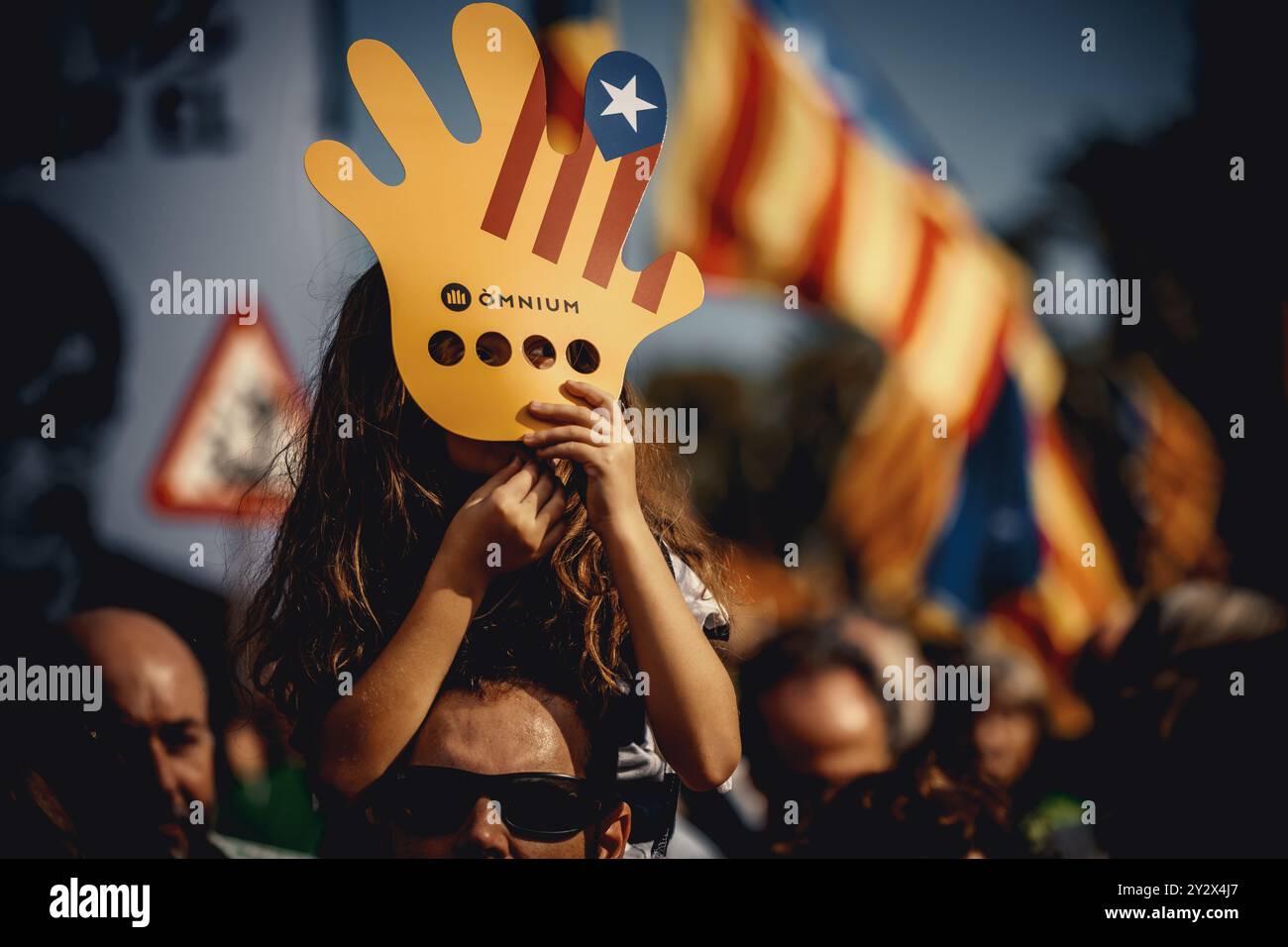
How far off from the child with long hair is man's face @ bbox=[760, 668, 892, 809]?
1.13 metres

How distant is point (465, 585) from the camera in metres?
1.41

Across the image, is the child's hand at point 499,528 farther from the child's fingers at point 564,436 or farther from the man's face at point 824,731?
the man's face at point 824,731

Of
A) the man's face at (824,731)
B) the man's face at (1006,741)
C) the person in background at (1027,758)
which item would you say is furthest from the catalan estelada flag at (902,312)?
the man's face at (824,731)

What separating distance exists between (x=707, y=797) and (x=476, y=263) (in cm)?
152

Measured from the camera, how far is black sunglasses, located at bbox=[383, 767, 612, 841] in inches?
56.0

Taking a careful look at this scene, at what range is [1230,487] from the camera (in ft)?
10.1

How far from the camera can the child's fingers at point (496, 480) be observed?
144cm

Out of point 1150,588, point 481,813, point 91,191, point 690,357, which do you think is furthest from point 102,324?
point 1150,588

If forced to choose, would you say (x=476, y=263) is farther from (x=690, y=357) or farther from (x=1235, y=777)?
(x=1235, y=777)

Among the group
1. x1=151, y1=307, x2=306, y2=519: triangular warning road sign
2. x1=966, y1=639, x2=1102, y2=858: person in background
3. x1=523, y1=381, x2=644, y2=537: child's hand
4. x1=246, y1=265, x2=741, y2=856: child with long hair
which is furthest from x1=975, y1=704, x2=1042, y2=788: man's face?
x1=151, y1=307, x2=306, y2=519: triangular warning road sign

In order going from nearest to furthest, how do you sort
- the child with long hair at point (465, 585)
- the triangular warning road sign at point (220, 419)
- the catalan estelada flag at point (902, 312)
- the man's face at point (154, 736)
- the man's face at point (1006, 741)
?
1. the child with long hair at point (465, 585)
2. the man's face at point (154, 736)
3. the triangular warning road sign at point (220, 419)
4. the man's face at point (1006, 741)
5. the catalan estelada flag at point (902, 312)

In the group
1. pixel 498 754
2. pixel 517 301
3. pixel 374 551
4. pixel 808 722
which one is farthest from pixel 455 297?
pixel 808 722

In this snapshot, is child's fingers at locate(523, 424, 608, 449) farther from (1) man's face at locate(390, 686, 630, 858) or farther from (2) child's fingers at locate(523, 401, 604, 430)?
(1) man's face at locate(390, 686, 630, 858)

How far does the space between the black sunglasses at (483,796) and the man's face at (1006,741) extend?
5.13ft
